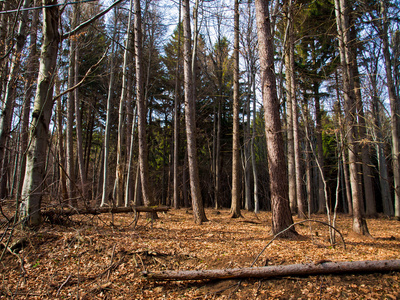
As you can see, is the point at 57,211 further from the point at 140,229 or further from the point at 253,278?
the point at 253,278

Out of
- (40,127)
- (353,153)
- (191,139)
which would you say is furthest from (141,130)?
(353,153)

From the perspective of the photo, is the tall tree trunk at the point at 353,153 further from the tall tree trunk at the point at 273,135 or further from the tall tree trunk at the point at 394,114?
the tall tree trunk at the point at 394,114

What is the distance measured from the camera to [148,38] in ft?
47.4

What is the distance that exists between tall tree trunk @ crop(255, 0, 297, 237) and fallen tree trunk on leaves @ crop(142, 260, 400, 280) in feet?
5.43

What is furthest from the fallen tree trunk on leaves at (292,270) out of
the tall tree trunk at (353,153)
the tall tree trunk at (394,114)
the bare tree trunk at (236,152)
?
the tall tree trunk at (394,114)

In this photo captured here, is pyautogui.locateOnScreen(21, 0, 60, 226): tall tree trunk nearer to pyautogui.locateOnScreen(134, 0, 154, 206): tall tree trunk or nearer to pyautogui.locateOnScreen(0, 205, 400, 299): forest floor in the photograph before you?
pyautogui.locateOnScreen(0, 205, 400, 299): forest floor

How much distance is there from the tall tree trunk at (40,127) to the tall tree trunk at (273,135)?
4218 millimetres

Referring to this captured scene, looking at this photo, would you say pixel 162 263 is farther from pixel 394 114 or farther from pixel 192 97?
pixel 394 114

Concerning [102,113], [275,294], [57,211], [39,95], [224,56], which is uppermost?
[224,56]

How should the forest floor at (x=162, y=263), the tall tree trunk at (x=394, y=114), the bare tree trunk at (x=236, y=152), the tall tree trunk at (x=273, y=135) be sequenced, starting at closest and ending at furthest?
the forest floor at (x=162, y=263) < the tall tree trunk at (x=273, y=135) < the bare tree trunk at (x=236, y=152) < the tall tree trunk at (x=394, y=114)

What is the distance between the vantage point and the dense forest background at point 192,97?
5.15 m

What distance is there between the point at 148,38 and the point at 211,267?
532 inches

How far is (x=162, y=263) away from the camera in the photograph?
4258 millimetres

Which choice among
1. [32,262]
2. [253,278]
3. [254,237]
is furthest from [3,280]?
[254,237]
